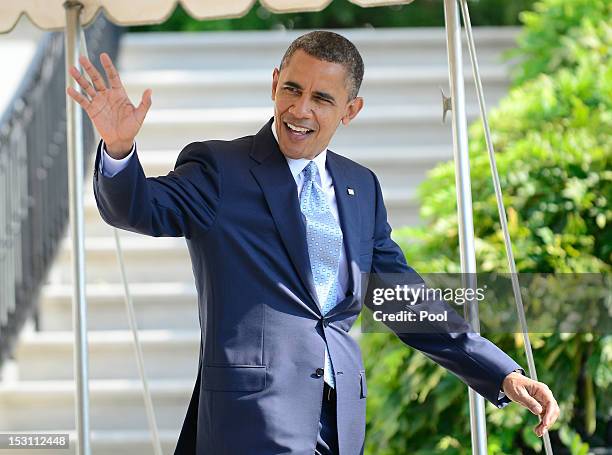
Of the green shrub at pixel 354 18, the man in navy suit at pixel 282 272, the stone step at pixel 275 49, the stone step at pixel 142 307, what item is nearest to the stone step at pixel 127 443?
the stone step at pixel 142 307

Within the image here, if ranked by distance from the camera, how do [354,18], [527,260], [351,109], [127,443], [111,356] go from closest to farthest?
[351,109], [527,260], [127,443], [111,356], [354,18]

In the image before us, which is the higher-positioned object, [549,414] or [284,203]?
[284,203]

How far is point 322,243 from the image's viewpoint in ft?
10.0

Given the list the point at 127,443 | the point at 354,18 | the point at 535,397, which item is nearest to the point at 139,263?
the point at 127,443

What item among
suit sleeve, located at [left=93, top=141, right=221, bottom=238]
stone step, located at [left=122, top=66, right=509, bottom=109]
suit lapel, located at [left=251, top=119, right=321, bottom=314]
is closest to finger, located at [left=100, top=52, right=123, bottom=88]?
suit sleeve, located at [left=93, top=141, right=221, bottom=238]

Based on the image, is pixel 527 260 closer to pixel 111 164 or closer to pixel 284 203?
pixel 284 203

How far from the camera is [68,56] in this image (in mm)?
3895

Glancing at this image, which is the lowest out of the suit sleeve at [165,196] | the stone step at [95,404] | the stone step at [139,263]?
the stone step at [95,404]

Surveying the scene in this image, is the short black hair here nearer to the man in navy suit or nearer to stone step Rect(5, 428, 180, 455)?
the man in navy suit

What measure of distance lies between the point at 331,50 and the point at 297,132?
0.23 meters

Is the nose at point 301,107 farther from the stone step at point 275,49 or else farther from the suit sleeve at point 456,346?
the stone step at point 275,49

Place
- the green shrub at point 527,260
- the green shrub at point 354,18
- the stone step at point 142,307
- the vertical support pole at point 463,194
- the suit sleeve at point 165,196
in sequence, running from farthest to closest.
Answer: the green shrub at point 354,18
the stone step at point 142,307
the green shrub at point 527,260
the vertical support pole at point 463,194
the suit sleeve at point 165,196

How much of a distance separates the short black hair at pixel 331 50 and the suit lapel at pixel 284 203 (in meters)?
0.26

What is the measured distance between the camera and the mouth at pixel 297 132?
120 inches
